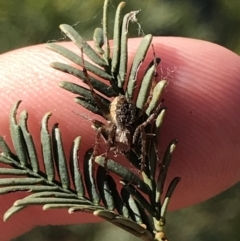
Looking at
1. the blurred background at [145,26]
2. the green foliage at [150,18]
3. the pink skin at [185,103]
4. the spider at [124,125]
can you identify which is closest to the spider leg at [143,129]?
the spider at [124,125]

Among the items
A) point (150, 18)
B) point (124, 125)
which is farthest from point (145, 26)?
point (124, 125)

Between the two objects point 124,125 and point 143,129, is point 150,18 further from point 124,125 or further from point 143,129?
point 143,129

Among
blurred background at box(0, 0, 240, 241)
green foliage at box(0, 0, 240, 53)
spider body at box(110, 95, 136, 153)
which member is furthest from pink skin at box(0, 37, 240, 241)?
green foliage at box(0, 0, 240, 53)

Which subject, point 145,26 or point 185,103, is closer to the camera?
point 185,103

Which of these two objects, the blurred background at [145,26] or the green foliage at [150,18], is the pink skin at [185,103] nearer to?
the blurred background at [145,26]

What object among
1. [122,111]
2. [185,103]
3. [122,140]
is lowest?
[185,103]

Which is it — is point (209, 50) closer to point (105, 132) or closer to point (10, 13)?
point (105, 132)

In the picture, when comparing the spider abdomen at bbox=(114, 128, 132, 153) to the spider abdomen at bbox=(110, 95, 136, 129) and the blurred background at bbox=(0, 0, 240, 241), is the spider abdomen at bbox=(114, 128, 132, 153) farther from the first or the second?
the blurred background at bbox=(0, 0, 240, 241)
